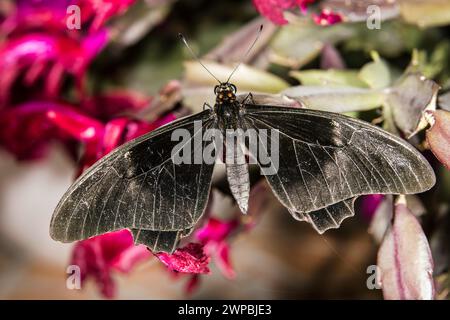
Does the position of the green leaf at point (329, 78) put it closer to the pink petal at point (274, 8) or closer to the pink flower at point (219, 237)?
the pink petal at point (274, 8)

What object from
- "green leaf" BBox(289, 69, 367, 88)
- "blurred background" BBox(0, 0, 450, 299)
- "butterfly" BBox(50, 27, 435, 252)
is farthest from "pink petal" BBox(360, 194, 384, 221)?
"butterfly" BBox(50, 27, 435, 252)

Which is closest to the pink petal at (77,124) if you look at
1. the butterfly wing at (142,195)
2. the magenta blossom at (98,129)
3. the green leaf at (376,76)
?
the magenta blossom at (98,129)

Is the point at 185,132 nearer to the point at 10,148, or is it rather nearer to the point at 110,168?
the point at 110,168

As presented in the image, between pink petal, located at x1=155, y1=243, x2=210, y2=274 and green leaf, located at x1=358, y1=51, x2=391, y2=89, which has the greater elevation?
green leaf, located at x1=358, y1=51, x2=391, y2=89

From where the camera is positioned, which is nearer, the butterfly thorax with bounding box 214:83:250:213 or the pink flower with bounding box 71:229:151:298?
the butterfly thorax with bounding box 214:83:250:213

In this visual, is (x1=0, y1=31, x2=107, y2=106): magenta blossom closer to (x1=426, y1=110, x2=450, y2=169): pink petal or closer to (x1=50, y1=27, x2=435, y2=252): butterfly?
(x1=50, y1=27, x2=435, y2=252): butterfly

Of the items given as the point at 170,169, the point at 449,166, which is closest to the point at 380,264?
the point at 449,166

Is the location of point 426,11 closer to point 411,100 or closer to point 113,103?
point 411,100
